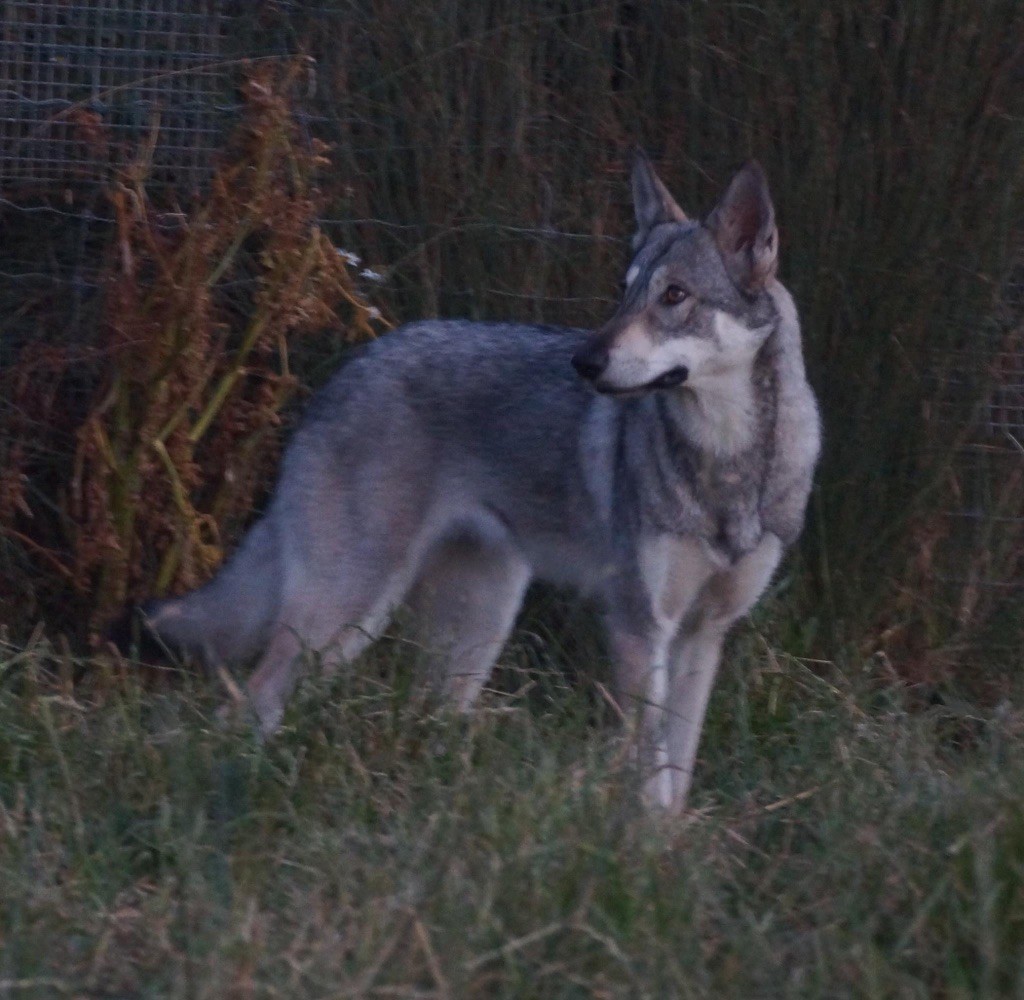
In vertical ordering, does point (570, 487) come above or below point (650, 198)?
below

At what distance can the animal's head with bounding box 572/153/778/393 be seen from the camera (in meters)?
4.10

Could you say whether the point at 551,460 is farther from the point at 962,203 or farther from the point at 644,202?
the point at 962,203

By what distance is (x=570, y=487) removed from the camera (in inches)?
185

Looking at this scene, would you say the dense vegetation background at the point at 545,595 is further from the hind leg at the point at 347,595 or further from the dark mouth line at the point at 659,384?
the dark mouth line at the point at 659,384

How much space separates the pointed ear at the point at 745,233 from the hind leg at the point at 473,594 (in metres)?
1.11

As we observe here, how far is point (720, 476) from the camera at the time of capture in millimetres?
4383

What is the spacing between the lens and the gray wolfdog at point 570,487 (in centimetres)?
421

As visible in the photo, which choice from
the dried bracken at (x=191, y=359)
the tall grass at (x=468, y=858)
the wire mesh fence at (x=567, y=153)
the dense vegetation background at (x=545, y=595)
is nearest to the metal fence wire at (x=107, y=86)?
the wire mesh fence at (x=567, y=153)

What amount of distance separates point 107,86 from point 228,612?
189cm

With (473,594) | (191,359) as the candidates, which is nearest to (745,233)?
(473,594)

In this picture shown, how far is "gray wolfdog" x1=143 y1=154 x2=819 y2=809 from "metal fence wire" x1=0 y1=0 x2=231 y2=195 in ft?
3.67

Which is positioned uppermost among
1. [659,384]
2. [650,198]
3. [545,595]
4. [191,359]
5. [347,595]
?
[650,198]

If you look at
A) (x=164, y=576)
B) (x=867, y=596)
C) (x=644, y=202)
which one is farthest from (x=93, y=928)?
(x=867, y=596)

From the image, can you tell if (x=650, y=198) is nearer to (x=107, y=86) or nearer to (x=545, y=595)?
(x=545, y=595)
